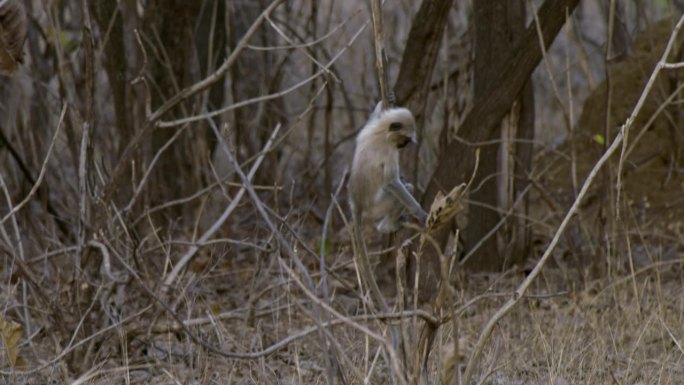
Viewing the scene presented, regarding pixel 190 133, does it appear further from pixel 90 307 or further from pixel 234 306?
pixel 90 307

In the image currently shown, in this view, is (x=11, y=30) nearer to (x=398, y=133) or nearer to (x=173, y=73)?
(x=398, y=133)

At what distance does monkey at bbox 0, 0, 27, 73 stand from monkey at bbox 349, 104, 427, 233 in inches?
62.1

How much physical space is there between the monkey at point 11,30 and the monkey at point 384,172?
1576 millimetres

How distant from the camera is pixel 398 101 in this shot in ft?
22.0

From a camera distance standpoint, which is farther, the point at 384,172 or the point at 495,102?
the point at 495,102

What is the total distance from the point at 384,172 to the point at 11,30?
1.77m

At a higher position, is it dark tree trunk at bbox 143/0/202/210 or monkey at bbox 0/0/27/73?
monkey at bbox 0/0/27/73

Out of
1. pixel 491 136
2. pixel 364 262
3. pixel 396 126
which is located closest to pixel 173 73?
pixel 491 136

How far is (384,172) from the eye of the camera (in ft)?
10.8

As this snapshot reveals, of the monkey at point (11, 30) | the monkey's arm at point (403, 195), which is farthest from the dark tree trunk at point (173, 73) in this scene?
the monkey's arm at point (403, 195)

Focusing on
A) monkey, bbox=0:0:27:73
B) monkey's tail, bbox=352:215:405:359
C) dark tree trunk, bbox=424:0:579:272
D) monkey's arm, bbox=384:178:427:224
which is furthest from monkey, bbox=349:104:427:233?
dark tree trunk, bbox=424:0:579:272

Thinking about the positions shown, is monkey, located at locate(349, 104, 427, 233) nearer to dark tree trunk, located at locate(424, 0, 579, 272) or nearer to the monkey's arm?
the monkey's arm

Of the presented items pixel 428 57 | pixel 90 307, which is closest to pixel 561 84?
pixel 428 57

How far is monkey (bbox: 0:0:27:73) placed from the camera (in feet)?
14.2
